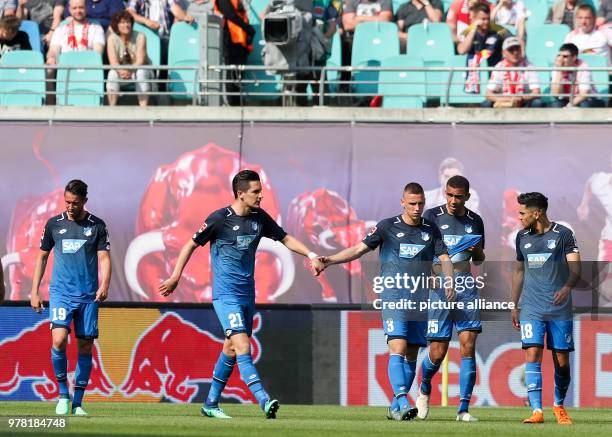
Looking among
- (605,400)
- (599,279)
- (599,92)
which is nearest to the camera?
(605,400)

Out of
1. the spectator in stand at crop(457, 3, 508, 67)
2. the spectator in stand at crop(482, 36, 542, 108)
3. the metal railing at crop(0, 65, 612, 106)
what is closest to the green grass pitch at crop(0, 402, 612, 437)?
the metal railing at crop(0, 65, 612, 106)

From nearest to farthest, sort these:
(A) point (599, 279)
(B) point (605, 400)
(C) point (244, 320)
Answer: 1. (C) point (244, 320)
2. (B) point (605, 400)
3. (A) point (599, 279)

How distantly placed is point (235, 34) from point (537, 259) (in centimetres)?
1018

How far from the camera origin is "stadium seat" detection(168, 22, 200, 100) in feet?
75.5

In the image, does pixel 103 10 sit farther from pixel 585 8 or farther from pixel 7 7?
pixel 585 8

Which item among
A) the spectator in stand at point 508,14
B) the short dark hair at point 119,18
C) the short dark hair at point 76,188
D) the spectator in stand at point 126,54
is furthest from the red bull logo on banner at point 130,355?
the spectator in stand at point 508,14

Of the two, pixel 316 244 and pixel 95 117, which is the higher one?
pixel 95 117

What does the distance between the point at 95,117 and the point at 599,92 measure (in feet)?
25.3

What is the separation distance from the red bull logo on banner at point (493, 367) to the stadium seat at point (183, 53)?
21.0 feet

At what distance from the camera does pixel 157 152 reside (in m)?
21.4

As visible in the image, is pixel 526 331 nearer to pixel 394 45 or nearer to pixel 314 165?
pixel 314 165

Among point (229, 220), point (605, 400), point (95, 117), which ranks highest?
point (95, 117)

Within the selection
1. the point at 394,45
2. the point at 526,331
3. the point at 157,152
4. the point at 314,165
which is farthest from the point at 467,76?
the point at 526,331

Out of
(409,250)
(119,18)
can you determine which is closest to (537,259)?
(409,250)
